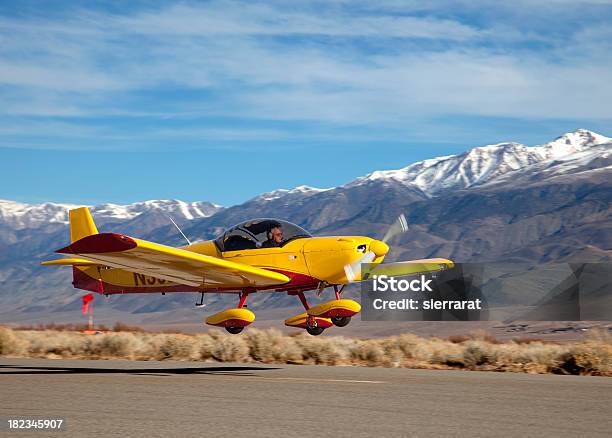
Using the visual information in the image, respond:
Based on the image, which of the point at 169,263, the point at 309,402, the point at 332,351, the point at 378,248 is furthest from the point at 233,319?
the point at 309,402

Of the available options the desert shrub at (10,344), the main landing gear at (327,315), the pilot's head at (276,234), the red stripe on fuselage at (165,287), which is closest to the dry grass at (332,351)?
the desert shrub at (10,344)

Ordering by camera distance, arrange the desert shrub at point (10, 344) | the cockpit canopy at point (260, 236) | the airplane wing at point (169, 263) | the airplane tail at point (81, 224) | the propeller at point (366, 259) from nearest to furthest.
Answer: the airplane wing at point (169, 263)
the propeller at point (366, 259)
the cockpit canopy at point (260, 236)
the airplane tail at point (81, 224)
the desert shrub at point (10, 344)

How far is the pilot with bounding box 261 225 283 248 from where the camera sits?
23047 mm

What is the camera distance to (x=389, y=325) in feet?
567

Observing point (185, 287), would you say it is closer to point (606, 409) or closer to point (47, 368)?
point (47, 368)

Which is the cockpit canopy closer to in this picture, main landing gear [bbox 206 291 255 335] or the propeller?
the propeller

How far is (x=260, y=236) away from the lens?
2316 centimetres

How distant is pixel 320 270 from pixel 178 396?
8.78m

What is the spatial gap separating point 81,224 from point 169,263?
5083 millimetres

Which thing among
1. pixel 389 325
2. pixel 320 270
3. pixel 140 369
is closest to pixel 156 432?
pixel 140 369

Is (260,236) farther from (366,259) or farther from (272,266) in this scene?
(366,259)

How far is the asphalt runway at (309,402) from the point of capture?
11367mm

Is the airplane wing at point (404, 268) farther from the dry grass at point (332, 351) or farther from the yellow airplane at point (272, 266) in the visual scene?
the dry grass at point (332, 351)

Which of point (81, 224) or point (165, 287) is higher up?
point (81, 224)
